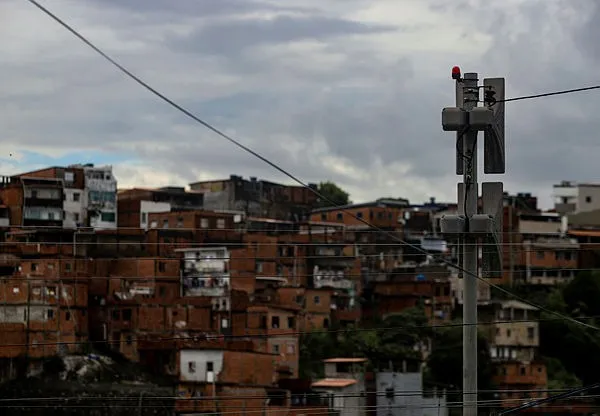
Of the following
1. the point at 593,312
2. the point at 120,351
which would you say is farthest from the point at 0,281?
the point at 593,312

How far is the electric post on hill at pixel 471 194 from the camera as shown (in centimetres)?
1230

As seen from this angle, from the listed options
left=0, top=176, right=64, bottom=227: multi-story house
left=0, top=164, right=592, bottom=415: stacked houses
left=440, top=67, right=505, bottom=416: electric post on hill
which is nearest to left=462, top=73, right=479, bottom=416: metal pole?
left=440, top=67, right=505, bottom=416: electric post on hill

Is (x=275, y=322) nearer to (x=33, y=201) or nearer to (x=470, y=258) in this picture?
(x=33, y=201)

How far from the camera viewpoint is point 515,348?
6675 cm

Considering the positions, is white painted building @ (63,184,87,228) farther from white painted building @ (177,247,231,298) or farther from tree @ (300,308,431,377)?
tree @ (300,308,431,377)

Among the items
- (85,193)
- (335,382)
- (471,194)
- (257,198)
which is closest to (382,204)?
(257,198)

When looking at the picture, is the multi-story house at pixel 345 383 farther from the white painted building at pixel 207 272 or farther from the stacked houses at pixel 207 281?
the white painted building at pixel 207 272

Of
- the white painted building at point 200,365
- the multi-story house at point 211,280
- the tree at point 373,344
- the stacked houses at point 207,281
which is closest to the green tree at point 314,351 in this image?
the tree at point 373,344

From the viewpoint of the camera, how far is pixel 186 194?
92625 millimetres

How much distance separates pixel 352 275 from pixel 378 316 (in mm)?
3195

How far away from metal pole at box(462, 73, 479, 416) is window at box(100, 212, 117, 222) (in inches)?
2535

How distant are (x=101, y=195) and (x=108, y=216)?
3.93ft

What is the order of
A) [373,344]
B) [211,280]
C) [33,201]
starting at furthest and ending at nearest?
[33,201] → [211,280] → [373,344]

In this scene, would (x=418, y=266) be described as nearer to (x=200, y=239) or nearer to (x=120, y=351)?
(x=200, y=239)
